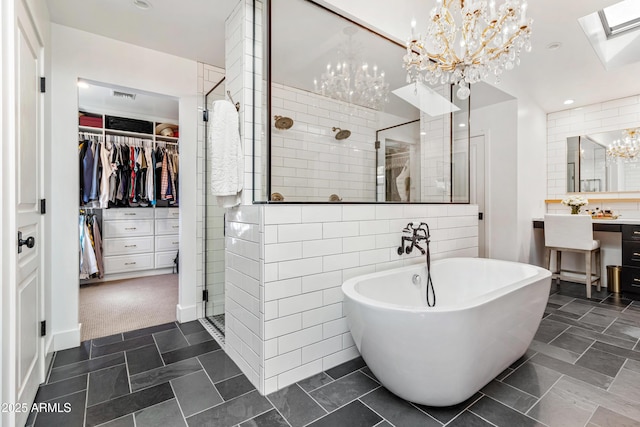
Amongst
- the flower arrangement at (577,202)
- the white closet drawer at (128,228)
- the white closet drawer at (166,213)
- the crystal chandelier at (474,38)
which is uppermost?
the crystal chandelier at (474,38)

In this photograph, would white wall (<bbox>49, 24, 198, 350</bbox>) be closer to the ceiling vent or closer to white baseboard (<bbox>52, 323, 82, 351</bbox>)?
white baseboard (<bbox>52, 323, 82, 351</bbox>)

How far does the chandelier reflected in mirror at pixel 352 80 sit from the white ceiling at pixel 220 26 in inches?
9.2

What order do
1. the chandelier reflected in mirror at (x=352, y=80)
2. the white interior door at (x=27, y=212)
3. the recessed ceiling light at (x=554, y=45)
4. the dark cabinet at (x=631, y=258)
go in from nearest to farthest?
the white interior door at (x=27, y=212), the chandelier reflected in mirror at (x=352, y=80), the recessed ceiling light at (x=554, y=45), the dark cabinet at (x=631, y=258)

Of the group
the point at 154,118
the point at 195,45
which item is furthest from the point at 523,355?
the point at 154,118

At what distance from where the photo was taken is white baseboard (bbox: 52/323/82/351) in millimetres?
2201

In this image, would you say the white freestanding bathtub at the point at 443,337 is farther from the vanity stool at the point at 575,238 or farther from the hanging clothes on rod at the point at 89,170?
the hanging clothes on rod at the point at 89,170

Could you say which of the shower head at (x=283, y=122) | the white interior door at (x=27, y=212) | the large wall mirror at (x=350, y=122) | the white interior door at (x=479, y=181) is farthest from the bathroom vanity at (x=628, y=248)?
the white interior door at (x=27, y=212)

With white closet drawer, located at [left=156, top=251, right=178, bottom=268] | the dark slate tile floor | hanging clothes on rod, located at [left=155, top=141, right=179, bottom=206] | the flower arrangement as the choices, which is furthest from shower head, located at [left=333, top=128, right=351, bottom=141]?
white closet drawer, located at [left=156, top=251, right=178, bottom=268]

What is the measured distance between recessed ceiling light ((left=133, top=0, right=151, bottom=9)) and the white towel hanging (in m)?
0.87

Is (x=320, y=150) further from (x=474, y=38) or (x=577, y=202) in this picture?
→ (x=577, y=202)

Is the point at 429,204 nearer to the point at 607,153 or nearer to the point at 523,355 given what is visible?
the point at 523,355

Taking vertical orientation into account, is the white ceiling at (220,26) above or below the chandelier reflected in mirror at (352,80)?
above

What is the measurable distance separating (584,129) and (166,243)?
21.0 ft

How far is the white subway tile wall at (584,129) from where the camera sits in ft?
12.6
